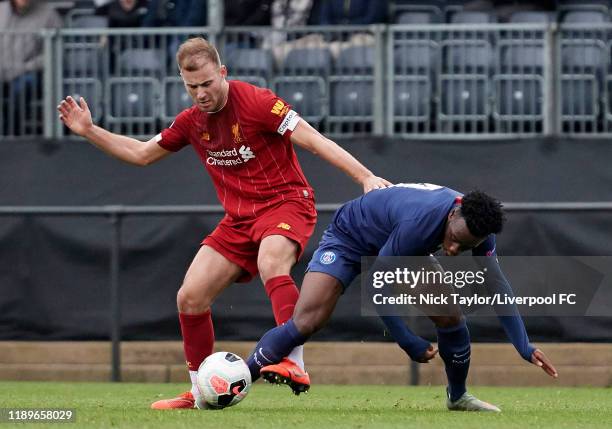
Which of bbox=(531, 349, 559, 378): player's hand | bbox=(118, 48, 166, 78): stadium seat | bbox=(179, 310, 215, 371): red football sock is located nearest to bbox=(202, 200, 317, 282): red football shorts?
bbox=(179, 310, 215, 371): red football sock

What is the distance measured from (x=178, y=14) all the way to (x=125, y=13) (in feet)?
1.71

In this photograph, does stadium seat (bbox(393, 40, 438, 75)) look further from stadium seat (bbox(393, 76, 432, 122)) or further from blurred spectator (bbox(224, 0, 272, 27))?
blurred spectator (bbox(224, 0, 272, 27))

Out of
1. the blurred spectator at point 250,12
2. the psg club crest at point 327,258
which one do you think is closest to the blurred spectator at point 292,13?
the blurred spectator at point 250,12

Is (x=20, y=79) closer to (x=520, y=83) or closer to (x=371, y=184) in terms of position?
(x=520, y=83)

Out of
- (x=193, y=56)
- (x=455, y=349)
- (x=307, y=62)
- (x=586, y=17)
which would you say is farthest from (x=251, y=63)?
(x=455, y=349)

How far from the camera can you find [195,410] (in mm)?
8328

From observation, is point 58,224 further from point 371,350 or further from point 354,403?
point 354,403

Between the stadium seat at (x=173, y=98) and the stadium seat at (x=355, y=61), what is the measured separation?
1.46 meters

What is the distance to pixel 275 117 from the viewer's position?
8.50m

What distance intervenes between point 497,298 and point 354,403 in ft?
5.87

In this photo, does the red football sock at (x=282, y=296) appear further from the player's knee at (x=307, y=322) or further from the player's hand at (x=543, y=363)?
the player's hand at (x=543, y=363)

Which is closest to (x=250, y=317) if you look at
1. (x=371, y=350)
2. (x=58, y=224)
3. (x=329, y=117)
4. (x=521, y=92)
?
(x=371, y=350)

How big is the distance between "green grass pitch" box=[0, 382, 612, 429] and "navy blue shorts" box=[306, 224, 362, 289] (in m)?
0.77

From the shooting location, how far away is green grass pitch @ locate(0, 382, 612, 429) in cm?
737
